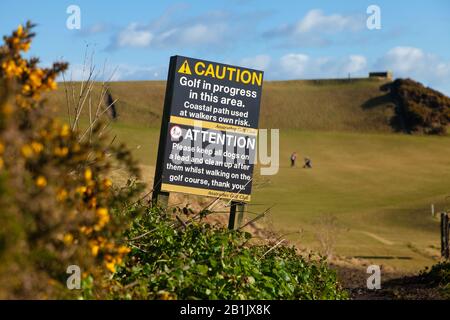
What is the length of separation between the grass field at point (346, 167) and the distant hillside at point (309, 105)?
120mm

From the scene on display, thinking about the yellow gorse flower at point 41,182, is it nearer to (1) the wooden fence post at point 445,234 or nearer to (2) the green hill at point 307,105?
(1) the wooden fence post at point 445,234

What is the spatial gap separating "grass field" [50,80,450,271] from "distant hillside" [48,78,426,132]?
0.12 m

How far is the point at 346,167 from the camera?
2493 inches

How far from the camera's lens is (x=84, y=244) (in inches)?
243

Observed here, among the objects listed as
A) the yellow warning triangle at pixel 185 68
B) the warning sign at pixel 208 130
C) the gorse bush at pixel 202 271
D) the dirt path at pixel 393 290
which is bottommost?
the dirt path at pixel 393 290

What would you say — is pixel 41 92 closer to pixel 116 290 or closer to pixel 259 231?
pixel 116 290

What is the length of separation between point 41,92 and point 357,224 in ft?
104

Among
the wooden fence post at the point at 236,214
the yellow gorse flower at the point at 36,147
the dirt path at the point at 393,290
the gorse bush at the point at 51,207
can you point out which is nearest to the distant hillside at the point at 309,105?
the dirt path at the point at 393,290

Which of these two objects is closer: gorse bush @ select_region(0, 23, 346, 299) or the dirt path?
gorse bush @ select_region(0, 23, 346, 299)

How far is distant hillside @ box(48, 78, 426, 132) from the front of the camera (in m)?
91.1
